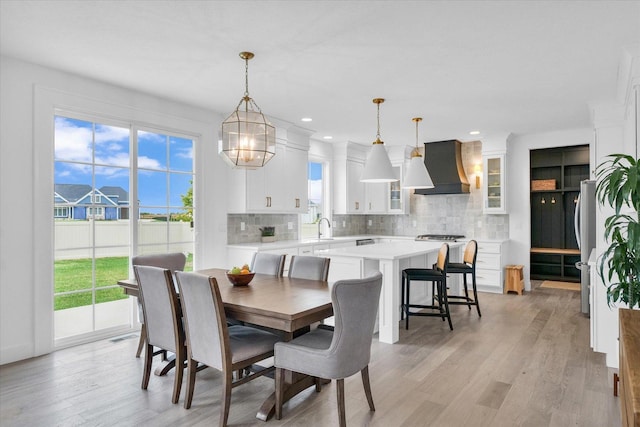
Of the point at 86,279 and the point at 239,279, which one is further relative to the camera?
the point at 86,279

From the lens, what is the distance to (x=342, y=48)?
10.2 feet

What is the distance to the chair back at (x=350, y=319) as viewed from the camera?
2170mm

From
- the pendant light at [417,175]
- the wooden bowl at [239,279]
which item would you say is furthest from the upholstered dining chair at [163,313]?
the pendant light at [417,175]

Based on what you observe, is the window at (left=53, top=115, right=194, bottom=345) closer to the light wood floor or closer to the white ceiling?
the light wood floor

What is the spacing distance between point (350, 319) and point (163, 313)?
4.22 feet

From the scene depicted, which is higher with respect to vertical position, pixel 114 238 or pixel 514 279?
pixel 114 238

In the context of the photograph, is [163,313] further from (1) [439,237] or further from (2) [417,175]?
(1) [439,237]

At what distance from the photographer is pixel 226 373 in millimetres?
2299

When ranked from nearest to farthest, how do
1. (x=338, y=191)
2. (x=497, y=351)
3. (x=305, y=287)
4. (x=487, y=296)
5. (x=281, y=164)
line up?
(x=305, y=287)
(x=497, y=351)
(x=281, y=164)
(x=487, y=296)
(x=338, y=191)

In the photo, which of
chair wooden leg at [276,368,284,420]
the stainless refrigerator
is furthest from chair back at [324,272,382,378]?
the stainless refrigerator

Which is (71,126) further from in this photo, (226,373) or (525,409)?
(525,409)

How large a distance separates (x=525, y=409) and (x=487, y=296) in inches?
149

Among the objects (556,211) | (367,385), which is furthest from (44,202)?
(556,211)

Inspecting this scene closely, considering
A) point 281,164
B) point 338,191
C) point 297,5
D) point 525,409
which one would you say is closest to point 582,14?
point 297,5
